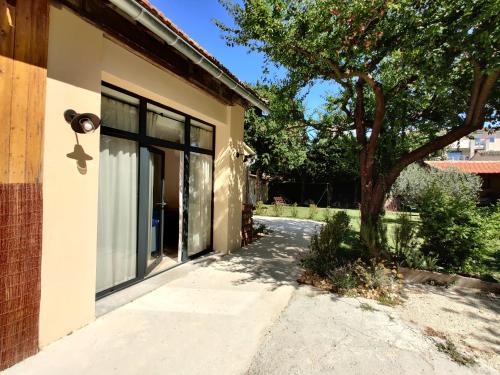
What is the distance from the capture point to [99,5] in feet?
10.9

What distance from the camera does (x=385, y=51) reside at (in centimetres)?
537

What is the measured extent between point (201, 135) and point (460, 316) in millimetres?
5391

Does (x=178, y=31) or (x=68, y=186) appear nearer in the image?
(x=68, y=186)

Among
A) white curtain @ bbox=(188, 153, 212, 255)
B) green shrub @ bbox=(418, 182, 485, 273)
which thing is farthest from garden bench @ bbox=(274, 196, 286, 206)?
green shrub @ bbox=(418, 182, 485, 273)

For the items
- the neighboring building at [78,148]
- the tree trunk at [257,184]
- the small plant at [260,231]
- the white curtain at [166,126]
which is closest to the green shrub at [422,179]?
the tree trunk at [257,184]

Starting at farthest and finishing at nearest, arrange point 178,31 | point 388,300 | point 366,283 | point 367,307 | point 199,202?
1. point 199,202
2. point 366,283
3. point 388,300
4. point 367,307
5. point 178,31

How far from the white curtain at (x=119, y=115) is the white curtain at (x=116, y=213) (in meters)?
0.20

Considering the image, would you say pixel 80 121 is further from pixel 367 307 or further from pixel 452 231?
pixel 452 231

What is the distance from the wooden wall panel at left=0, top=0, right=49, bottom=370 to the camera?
8.16ft

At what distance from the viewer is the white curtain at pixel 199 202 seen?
Answer: 6.19 metres

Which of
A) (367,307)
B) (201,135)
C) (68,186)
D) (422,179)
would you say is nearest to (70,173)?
(68,186)

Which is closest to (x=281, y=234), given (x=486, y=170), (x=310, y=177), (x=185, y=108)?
(x=185, y=108)

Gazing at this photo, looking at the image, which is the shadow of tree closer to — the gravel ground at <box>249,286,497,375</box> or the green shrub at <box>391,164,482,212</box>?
the gravel ground at <box>249,286,497,375</box>

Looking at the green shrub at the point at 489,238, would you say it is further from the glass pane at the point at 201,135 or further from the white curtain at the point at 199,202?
the glass pane at the point at 201,135
